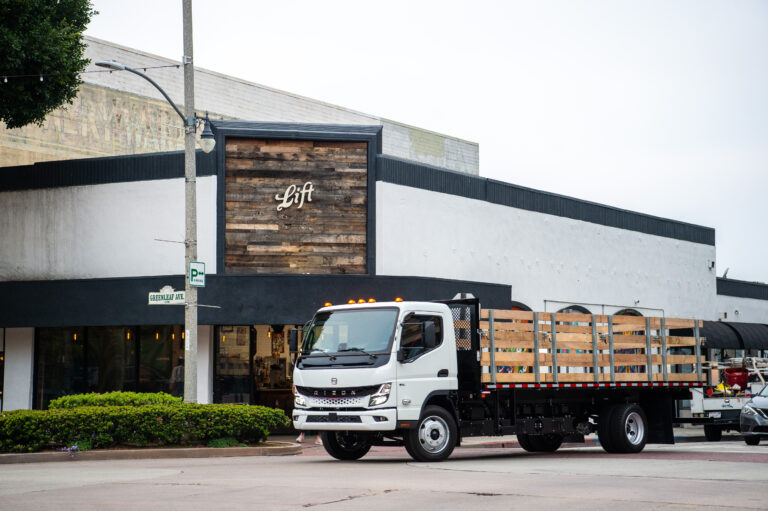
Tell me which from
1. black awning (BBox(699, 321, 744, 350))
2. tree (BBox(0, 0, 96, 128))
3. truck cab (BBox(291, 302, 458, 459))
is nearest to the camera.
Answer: truck cab (BBox(291, 302, 458, 459))

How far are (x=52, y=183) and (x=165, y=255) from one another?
15.0 feet

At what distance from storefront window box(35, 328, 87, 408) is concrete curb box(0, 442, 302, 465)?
9263mm

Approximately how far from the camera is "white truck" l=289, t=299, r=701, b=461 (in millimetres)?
16031

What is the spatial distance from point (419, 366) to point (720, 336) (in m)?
25.2

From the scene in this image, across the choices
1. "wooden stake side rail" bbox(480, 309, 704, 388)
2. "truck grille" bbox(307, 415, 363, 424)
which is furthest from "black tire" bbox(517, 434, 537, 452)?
"truck grille" bbox(307, 415, 363, 424)

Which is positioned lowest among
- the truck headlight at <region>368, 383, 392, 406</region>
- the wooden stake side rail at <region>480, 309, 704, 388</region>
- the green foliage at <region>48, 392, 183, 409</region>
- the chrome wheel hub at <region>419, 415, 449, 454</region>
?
the chrome wheel hub at <region>419, 415, 449, 454</region>

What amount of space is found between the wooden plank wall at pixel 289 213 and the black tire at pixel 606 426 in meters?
9.19

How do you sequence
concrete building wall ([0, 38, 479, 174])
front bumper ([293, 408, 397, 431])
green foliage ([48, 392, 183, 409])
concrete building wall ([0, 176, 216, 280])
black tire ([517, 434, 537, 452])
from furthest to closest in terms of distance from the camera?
concrete building wall ([0, 38, 479, 174]), concrete building wall ([0, 176, 216, 280]), green foliage ([48, 392, 183, 409]), black tire ([517, 434, 537, 452]), front bumper ([293, 408, 397, 431])

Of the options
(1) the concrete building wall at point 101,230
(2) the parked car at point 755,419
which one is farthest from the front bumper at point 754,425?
(1) the concrete building wall at point 101,230

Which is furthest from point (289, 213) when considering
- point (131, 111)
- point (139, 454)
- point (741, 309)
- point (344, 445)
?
point (741, 309)

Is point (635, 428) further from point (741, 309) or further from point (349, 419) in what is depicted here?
point (741, 309)

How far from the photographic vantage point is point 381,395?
621 inches

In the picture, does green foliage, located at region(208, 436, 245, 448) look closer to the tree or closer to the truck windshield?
the truck windshield

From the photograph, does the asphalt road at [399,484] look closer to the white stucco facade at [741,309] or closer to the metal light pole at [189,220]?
the metal light pole at [189,220]
